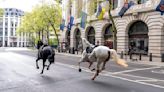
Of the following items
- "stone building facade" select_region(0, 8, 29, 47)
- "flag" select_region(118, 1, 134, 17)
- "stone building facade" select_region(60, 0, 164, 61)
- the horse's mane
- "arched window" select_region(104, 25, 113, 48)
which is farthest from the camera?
"stone building facade" select_region(0, 8, 29, 47)

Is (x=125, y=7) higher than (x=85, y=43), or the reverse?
(x=125, y=7)

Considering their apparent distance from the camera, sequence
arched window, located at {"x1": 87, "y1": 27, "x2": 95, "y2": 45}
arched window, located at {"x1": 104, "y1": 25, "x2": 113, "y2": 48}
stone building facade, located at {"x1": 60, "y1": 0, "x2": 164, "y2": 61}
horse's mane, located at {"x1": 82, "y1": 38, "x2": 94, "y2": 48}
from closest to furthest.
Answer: horse's mane, located at {"x1": 82, "y1": 38, "x2": 94, "y2": 48}, stone building facade, located at {"x1": 60, "y1": 0, "x2": 164, "y2": 61}, arched window, located at {"x1": 104, "y1": 25, "x2": 113, "y2": 48}, arched window, located at {"x1": 87, "y1": 27, "x2": 95, "y2": 45}

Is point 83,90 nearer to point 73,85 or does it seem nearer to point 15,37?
point 73,85

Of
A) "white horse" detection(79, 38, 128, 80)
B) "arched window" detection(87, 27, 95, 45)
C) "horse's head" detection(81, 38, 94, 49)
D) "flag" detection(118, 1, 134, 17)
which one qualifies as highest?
"flag" detection(118, 1, 134, 17)

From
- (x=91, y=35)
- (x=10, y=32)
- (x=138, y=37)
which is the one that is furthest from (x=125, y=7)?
(x=10, y=32)

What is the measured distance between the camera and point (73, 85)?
12922 millimetres

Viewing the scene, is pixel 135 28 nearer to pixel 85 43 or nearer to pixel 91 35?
→ pixel 91 35

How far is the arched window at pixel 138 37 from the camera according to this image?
4344cm

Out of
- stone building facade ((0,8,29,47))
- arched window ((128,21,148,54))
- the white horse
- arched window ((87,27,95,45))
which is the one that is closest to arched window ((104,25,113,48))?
arched window ((87,27,95,45))

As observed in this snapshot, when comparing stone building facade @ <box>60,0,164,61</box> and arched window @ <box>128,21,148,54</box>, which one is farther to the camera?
arched window @ <box>128,21,148,54</box>

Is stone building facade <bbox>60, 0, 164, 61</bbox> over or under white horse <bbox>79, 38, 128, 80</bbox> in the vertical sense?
over

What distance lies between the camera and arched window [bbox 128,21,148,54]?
4344 cm

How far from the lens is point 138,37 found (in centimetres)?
4478

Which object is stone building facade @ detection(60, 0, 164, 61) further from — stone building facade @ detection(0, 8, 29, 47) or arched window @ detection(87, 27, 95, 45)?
stone building facade @ detection(0, 8, 29, 47)
